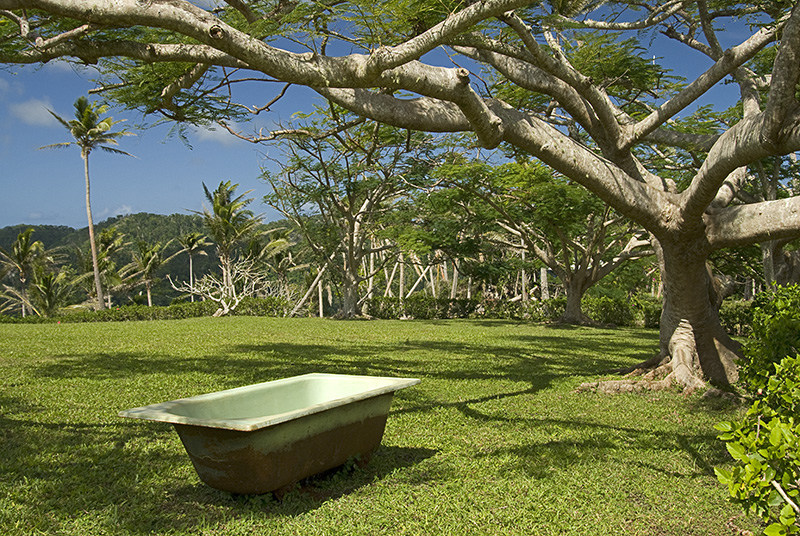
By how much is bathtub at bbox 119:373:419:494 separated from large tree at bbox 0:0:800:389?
2411mm

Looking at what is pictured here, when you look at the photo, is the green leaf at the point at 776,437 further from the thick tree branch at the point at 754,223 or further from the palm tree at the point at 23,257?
the palm tree at the point at 23,257

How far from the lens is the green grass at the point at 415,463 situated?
3.58 metres

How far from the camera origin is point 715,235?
7082 mm

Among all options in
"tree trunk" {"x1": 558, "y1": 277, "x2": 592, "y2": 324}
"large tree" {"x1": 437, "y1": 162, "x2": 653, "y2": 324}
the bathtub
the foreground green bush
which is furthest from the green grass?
"tree trunk" {"x1": 558, "y1": 277, "x2": 592, "y2": 324}

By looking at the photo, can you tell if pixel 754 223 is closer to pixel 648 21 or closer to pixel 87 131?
pixel 648 21

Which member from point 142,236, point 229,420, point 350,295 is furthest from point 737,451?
point 142,236

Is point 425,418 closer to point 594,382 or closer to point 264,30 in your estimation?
point 594,382

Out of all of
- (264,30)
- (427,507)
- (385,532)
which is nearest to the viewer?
(385,532)

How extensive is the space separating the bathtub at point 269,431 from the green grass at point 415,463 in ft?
0.67

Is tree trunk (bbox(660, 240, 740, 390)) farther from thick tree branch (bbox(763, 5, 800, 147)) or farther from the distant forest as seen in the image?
the distant forest

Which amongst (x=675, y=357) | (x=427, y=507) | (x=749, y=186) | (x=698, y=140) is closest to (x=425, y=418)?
(x=427, y=507)

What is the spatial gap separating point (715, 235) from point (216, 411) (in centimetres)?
593

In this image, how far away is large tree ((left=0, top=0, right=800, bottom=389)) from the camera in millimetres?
4559

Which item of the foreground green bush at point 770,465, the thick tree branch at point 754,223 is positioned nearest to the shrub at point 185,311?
the thick tree branch at point 754,223
